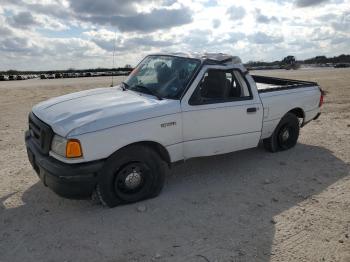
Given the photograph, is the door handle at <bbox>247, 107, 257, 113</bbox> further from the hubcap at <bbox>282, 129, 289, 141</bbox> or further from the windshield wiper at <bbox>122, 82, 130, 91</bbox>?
the windshield wiper at <bbox>122, 82, 130, 91</bbox>

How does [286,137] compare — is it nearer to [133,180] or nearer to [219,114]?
[219,114]

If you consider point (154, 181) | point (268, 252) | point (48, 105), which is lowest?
point (268, 252)

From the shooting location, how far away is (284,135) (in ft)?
24.4

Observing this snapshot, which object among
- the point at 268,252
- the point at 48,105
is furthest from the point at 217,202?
the point at 48,105

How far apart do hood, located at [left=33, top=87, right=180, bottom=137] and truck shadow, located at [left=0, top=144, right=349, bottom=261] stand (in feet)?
3.63

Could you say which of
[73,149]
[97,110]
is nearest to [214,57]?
[97,110]

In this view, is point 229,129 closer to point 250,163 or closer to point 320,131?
point 250,163

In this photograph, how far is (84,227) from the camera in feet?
15.1

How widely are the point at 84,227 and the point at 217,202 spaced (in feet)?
5.79

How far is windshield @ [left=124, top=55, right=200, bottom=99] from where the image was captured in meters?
5.59

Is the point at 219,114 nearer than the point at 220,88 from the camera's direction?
Yes

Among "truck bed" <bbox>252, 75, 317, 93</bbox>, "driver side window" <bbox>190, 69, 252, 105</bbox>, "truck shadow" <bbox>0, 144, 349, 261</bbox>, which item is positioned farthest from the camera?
"truck bed" <bbox>252, 75, 317, 93</bbox>

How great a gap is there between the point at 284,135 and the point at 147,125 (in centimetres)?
343

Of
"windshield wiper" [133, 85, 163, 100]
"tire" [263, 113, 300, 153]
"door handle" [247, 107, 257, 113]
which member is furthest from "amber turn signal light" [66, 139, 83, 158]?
"tire" [263, 113, 300, 153]
